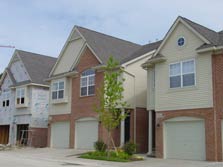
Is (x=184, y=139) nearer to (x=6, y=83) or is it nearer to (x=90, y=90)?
(x=90, y=90)

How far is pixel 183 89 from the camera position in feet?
74.3

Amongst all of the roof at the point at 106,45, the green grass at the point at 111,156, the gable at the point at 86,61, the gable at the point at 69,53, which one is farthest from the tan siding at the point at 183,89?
the gable at the point at 69,53

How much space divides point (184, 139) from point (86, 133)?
10269 millimetres

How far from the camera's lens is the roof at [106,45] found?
30330 millimetres

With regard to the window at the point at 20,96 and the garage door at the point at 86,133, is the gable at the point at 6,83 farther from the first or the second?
the garage door at the point at 86,133

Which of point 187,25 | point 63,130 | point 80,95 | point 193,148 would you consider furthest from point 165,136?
point 63,130

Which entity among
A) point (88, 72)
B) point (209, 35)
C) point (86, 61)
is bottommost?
point (88, 72)

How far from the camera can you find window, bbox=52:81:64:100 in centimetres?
3331

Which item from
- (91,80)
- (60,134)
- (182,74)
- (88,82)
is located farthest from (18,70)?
(182,74)

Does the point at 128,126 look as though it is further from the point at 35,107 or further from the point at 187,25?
the point at 35,107

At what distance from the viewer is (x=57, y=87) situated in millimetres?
33969

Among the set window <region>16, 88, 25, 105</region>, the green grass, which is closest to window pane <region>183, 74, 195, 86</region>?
the green grass

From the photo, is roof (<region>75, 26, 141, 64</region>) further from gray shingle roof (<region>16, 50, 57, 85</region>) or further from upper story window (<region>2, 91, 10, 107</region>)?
upper story window (<region>2, 91, 10, 107</region>)

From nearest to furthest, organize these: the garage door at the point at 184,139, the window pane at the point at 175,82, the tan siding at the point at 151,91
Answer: the garage door at the point at 184,139
the window pane at the point at 175,82
the tan siding at the point at 151,91
